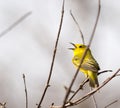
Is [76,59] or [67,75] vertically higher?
[67,75]

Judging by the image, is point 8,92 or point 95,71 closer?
point 95,71

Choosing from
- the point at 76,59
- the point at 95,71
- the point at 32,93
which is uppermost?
the point at 32,93

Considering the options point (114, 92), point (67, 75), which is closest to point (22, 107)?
point (67, 75)

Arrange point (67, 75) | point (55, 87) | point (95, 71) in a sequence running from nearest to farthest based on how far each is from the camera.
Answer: point (95, 71) → point (67, 75) → point (55, 87)

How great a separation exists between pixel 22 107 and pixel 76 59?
4952 millimetres

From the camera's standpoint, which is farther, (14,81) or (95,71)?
(14,81)

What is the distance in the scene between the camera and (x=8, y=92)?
11297 mm

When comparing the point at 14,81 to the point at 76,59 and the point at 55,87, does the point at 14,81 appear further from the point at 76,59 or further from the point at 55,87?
the point at 76,59

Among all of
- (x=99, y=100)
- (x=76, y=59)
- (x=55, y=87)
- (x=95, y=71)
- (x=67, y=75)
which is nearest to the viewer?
(x=95, y=71)

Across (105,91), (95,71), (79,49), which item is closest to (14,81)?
(105,91)

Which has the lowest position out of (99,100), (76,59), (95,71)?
(95,71)

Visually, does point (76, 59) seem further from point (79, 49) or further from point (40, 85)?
point (40, 85)

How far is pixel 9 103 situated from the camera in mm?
11086

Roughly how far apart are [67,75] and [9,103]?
4.70ft
